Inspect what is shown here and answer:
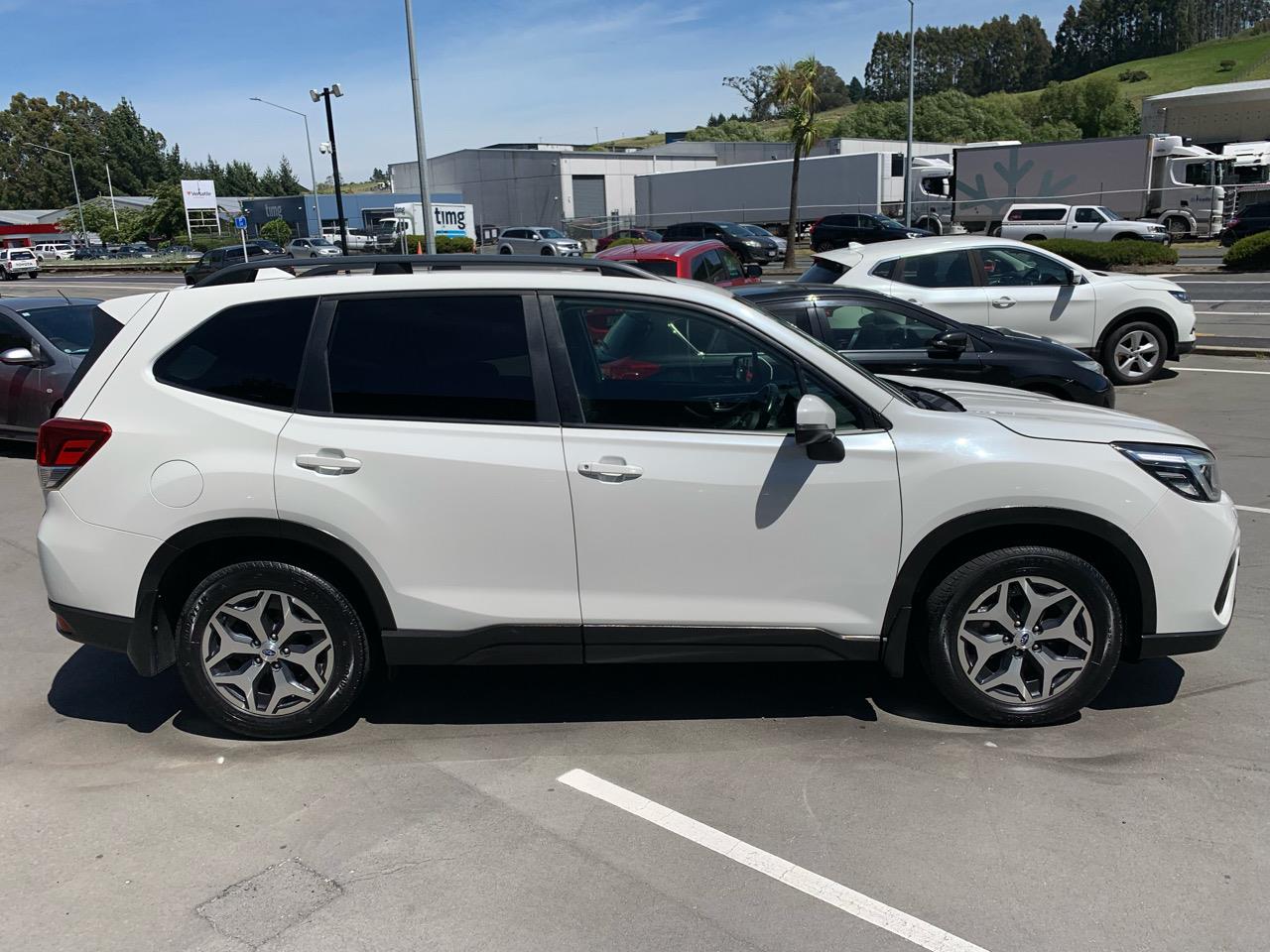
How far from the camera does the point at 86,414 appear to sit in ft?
13.0

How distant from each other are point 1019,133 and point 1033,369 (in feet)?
327

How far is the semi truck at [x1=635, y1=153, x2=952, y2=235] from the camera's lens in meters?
45.3

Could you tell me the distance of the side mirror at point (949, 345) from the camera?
7254mm

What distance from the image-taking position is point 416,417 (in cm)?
387

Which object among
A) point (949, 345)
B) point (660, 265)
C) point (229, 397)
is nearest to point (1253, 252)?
point (660, 265)

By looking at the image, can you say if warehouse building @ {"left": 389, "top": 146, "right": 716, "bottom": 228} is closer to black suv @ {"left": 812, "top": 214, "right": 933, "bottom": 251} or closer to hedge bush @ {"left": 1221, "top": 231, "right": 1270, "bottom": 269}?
black suv @ {"left": 812, "top": 214, "right": 933, "bottom": 251}

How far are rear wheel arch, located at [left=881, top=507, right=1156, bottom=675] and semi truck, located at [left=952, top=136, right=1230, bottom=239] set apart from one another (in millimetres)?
37303

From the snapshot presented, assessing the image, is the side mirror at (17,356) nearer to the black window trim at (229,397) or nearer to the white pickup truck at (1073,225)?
the black window trim at (229,397)

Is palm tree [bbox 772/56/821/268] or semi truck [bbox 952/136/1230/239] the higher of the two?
palm tree [bbox 772/56/821/268]

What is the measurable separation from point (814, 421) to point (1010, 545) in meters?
0.97

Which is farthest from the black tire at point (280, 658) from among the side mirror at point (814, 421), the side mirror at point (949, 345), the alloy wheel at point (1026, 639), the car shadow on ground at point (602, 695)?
the side mirror at point (949, 345)

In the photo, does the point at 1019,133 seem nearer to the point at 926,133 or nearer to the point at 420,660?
the point at 926,133

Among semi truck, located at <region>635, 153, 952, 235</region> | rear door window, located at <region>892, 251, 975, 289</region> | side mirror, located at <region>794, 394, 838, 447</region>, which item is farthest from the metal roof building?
side mirror, located at <region>794, 394, 838, 447</region>

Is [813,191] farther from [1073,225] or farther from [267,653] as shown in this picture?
[267,653]
